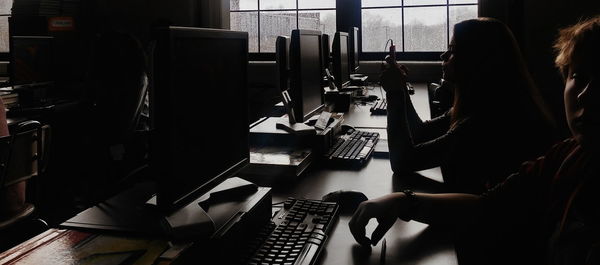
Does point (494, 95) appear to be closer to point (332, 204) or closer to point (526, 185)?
point (526, 185)

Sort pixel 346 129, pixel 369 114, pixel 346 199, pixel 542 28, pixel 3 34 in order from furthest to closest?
1. pixel 3 34
2. pixel 542 28
3. pixel 369 114
4. pixel 346 129
5. pixel 346 199

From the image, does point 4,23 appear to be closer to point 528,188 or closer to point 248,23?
point 248,23

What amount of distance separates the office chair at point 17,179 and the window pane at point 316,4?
342 cm

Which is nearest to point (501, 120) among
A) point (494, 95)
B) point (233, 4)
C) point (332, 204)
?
point (494, 95)

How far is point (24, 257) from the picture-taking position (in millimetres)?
771

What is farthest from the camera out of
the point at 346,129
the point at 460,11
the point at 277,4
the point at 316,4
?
the point at 277,4

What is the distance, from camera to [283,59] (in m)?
1.91

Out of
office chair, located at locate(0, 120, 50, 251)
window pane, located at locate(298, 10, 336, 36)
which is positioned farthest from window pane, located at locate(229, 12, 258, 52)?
office chair, located at locate(0, 120, 50, 251)

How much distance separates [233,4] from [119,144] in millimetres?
2590

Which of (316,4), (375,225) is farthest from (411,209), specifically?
(316,4)

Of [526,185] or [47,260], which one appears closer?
[47,260]

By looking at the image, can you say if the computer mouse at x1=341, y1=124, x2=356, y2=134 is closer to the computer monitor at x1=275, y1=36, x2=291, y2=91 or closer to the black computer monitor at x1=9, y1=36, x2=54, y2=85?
the computer monitor at x1=275, y1=36, x2=291, y2=91

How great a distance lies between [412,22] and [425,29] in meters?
0.14

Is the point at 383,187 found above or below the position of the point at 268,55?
below
